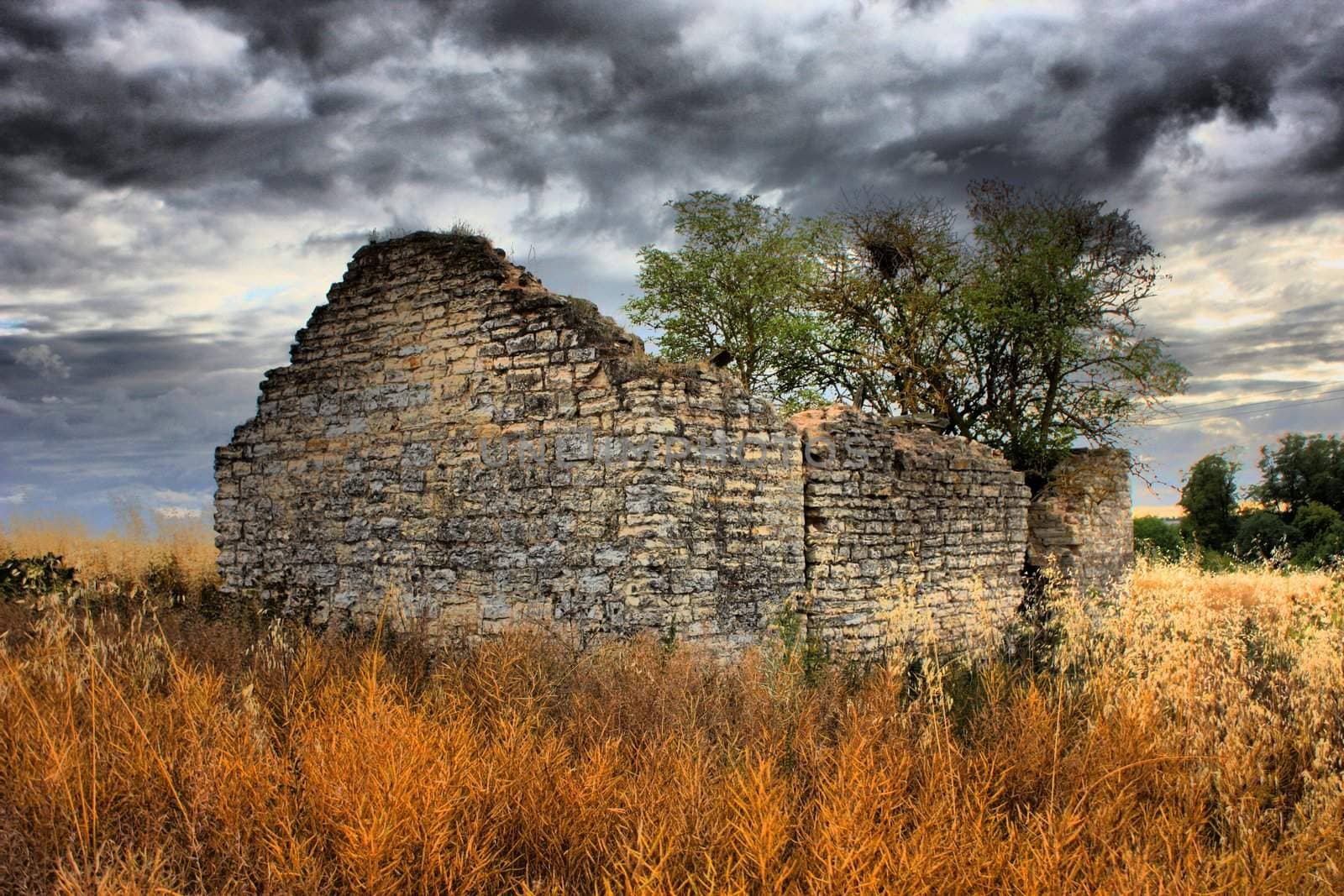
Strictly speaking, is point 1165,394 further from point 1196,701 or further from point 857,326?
point 1196,701

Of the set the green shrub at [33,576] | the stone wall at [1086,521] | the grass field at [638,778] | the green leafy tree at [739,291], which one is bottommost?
the grass field at [638,778]

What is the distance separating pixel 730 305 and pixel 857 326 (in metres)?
4.28

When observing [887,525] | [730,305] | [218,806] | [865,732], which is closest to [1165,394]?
[887,525]

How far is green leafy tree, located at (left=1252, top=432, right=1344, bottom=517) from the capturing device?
2722 cm

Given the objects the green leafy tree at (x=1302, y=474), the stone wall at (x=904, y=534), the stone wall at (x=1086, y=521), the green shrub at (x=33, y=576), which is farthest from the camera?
the green leafy tree at (x=1302, y=474)

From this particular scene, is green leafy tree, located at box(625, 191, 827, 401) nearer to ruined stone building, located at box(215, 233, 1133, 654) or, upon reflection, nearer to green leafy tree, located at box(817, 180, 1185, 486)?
green leafy tree, located at box(817, 180, 1185, 486)

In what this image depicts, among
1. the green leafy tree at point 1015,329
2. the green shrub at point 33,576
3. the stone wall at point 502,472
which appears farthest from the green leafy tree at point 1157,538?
the green shrub at point 33,576

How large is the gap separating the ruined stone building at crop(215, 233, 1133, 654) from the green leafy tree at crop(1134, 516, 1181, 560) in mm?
15280

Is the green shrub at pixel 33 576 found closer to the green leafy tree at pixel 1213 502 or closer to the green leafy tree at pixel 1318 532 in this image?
the green leafy tree at pixel 1318 532

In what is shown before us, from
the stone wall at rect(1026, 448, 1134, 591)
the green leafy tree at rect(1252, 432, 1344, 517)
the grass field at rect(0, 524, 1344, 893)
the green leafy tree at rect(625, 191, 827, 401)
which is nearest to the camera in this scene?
the grass field at rect(0, 524, 1344, 893)

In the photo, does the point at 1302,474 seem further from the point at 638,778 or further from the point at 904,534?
the point at 638,778

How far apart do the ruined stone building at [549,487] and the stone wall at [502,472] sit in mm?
20

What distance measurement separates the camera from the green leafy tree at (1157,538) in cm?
2247

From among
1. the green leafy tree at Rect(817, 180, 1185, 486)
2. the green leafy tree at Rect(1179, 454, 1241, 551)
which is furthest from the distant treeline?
the green leafy tree at Rect(817, 180, 1185, 486)
